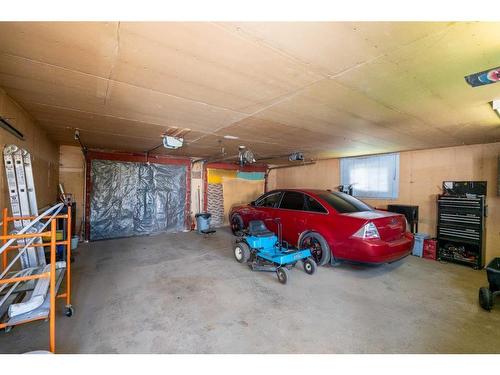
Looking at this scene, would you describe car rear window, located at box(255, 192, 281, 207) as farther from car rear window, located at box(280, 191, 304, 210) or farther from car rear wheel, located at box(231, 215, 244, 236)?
car rear wheel, located at box(231, 215, 244, 236)

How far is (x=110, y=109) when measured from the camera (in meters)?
2.58

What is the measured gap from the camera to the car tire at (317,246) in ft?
11.7

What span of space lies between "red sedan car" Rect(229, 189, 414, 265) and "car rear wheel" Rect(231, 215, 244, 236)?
1053 mm

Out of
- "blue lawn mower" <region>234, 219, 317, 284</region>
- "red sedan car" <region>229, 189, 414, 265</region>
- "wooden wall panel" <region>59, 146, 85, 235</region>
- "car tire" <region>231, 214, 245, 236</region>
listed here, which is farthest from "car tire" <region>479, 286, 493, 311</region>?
"wooden wall panel" <region>59, 146, 85, 235</region>

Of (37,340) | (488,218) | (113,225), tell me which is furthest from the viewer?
(113,225)

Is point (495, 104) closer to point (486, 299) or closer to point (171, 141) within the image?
point (486, 299)

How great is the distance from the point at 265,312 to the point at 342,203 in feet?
7.86

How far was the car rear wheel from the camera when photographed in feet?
18.5

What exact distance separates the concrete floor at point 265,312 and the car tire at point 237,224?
187cm

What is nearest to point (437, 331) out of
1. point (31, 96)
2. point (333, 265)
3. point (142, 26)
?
point (333, 265)

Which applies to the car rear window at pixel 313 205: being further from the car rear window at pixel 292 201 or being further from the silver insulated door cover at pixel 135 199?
the silver insulated door cover at pixel 135 199

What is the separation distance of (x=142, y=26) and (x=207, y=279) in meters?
2.98

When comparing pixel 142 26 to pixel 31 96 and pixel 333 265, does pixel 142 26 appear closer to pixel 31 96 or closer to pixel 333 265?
pixel 31 96

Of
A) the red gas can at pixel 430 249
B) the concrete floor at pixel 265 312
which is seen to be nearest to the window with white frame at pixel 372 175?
the red gas can at pixel 430 249
